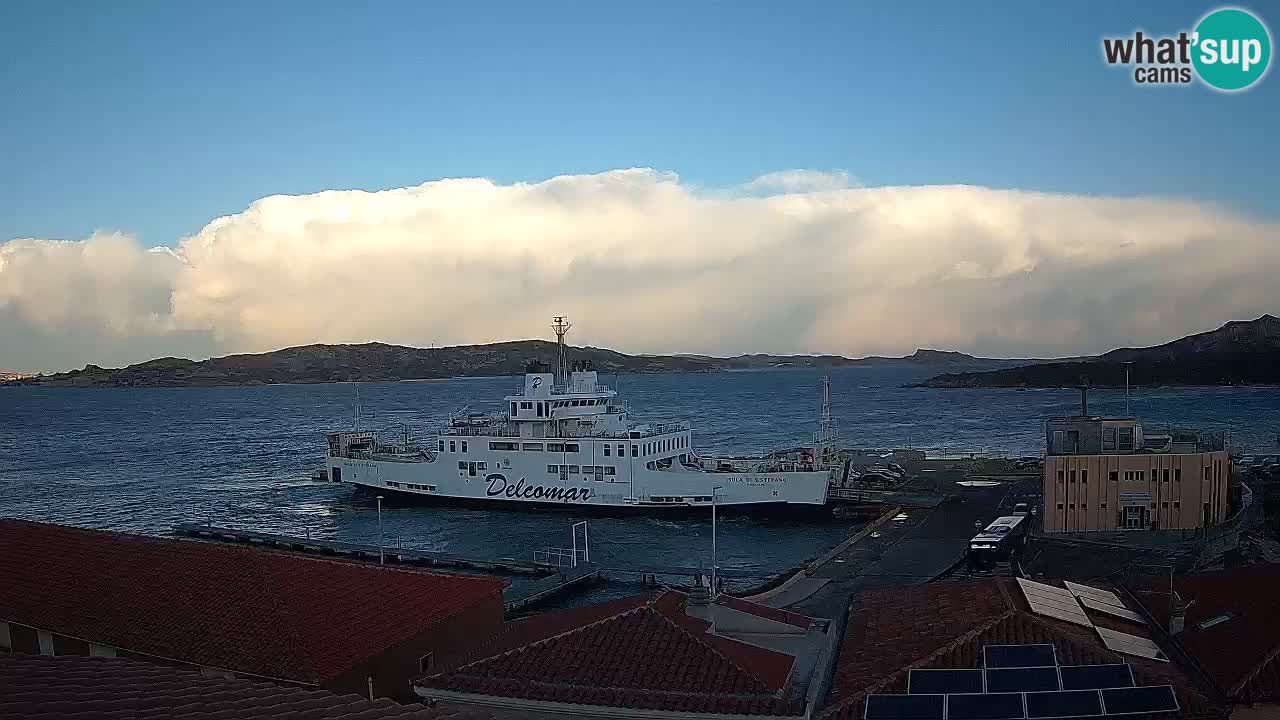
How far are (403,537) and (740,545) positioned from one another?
14055 mm

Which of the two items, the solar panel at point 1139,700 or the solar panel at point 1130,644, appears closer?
the solar panel at point 1139,700

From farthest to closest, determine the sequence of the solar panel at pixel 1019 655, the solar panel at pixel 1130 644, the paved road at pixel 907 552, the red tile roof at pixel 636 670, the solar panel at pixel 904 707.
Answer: the paved road at pixel 907 552 < the solar panel at pixel 1130 644 < the solar panel at pixel 1019 655 < the red tile roof at pixel 636 670 < the solar panel at pixel 904 707

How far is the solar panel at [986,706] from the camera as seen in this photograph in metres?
9.13

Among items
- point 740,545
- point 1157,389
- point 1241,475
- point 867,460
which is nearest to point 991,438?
point 867,460

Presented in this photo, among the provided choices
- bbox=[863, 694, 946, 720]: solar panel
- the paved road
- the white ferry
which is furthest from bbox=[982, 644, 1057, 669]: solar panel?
the white ferry

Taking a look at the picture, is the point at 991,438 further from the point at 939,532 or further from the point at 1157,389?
the point at 1157,389

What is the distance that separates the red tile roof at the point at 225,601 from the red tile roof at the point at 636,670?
6.95ft

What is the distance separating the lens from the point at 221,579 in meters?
13.9

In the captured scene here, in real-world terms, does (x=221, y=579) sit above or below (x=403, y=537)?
above

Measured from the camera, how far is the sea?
39719 millimetres

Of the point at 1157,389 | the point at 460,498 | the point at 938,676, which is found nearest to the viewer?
the point at 938,676

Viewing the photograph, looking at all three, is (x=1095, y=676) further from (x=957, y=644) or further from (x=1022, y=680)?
(x=957, y=644)

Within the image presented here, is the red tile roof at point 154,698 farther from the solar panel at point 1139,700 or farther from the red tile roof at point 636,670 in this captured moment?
the solar panel at point 1139,700

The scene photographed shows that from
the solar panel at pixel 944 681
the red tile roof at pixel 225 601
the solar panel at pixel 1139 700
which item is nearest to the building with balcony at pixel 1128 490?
the red tile roof at pixel 225 601
